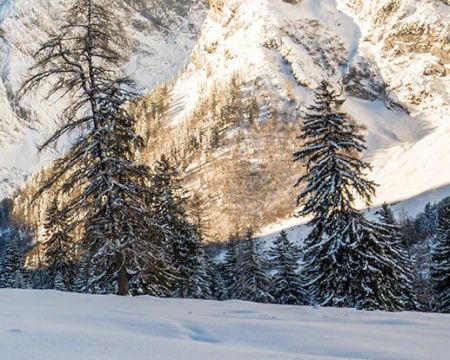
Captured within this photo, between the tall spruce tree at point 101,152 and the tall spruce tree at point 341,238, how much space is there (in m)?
7.31

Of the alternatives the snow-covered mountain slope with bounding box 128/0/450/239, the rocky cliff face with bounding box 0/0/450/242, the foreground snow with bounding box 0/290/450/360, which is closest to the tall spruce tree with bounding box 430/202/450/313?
the foreground snow with bounding box 0/290/450/360

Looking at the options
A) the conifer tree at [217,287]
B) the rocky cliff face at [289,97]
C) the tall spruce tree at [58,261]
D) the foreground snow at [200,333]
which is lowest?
the foreground snow at [200,333]

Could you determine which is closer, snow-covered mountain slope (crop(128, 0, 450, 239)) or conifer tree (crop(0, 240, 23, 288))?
conifer tree (crop(0, 240, 23, 288))

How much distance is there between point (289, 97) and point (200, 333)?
13941cm

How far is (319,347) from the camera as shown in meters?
5.50

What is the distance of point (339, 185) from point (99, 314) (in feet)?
46.1

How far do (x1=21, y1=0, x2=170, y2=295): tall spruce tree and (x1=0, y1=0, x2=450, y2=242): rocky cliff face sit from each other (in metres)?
93.8

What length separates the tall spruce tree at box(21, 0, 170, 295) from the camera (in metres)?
16.0

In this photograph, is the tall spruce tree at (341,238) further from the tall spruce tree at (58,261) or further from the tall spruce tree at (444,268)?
the tall spruce tree at (58,261)

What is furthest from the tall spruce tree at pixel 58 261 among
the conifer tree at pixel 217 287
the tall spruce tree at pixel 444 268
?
the tall spruce tree at pixel 444 268

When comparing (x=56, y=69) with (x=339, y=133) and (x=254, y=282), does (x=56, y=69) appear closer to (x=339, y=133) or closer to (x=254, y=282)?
(x=339, y=133)

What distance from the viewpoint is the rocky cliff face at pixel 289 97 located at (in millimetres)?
120500

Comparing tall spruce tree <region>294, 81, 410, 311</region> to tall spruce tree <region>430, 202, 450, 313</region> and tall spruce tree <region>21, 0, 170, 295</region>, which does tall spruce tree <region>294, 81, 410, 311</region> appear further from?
tall spruce tree <region>430, 202, 450, 313</region>

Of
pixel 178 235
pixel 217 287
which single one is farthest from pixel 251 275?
pixel 178 235
